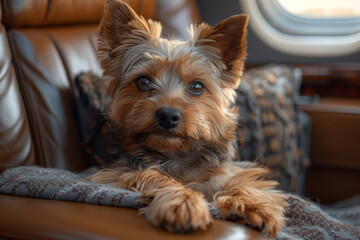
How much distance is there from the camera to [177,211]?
3.65 ft

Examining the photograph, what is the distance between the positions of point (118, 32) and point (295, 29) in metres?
1.86

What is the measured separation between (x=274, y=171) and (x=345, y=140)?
0.54 m

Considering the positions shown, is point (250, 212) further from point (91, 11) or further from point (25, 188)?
point (91, 11)

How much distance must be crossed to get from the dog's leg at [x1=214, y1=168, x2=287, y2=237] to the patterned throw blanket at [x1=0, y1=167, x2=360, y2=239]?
5cm

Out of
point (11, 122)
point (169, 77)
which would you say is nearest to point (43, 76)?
point (11, 122)

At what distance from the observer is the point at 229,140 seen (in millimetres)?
1718

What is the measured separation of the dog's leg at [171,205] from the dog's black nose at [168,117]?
0.56ft

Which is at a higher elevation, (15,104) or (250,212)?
(15,104)

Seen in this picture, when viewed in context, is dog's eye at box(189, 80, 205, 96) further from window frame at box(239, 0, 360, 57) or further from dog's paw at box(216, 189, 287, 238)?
window frame at box(239, 0, 360, 57)

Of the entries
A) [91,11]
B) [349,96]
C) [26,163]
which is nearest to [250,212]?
[26,163]

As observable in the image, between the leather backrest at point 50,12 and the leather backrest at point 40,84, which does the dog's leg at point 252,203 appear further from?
the leather backrest at point 50,12

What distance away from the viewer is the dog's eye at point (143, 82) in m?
1.65

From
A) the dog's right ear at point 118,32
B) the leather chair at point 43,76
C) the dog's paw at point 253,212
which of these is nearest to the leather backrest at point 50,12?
the leather chair at point 43,76

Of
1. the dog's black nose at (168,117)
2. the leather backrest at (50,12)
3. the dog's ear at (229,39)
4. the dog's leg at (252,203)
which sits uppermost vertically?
the leather backrest at (50,12)
